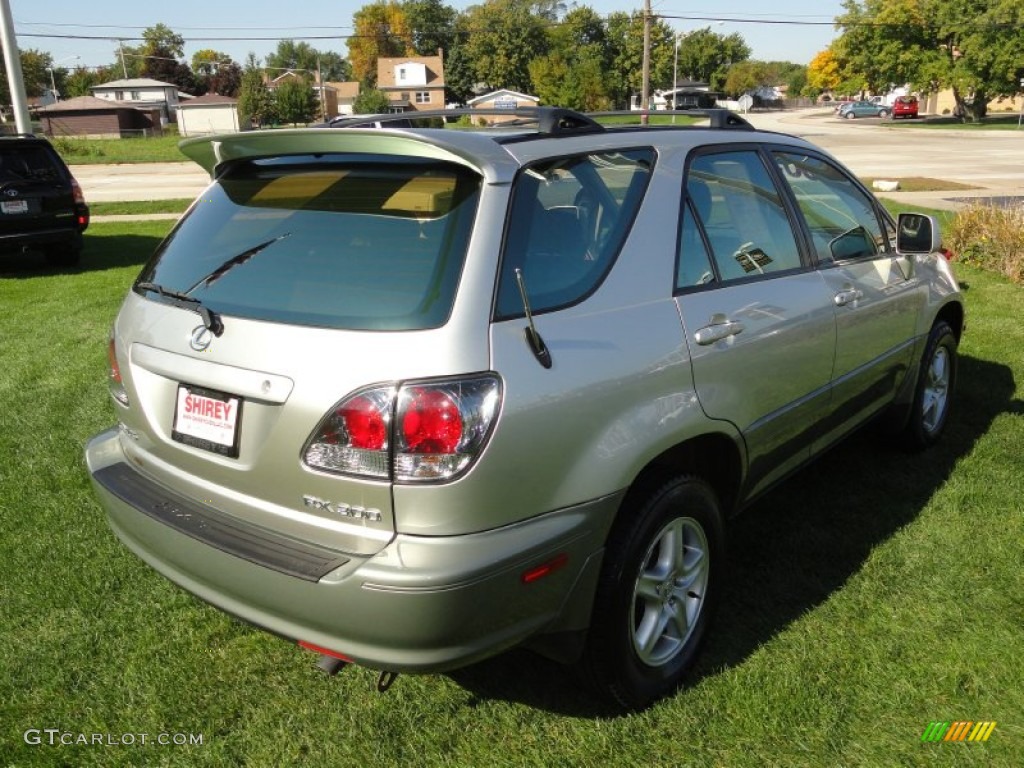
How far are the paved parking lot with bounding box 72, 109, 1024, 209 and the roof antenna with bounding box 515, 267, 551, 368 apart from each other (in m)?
14.9

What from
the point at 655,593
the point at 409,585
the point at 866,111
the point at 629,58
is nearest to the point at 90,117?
the point at 629,58

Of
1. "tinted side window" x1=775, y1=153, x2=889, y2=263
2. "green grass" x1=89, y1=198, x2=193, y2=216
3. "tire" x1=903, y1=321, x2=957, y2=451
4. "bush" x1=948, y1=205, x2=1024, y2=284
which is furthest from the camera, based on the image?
"green grass" x1=89, y1=198, x2=193, y2=216

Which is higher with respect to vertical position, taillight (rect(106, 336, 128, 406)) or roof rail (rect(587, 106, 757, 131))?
roof rail (rect(587, 106, 757, 131))

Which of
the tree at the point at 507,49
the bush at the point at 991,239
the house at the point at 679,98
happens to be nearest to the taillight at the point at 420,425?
the bush at the point at 991,239

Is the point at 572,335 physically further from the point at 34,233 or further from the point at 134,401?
the point at 34,233

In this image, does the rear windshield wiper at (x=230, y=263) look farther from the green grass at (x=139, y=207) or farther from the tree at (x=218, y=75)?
the tree at (x=218, y=75)

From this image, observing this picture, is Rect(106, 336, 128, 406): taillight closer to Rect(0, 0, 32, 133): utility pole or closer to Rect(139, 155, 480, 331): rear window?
Rect(139, 155, 480, 331): rear window

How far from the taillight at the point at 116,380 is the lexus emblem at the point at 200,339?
46cm

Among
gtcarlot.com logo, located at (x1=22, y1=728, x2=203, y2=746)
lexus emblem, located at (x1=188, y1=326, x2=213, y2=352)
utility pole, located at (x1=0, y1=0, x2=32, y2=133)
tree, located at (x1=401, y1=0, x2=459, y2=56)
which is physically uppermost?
tree, located at (x1=401, y1=0, x2=459, y2=56)

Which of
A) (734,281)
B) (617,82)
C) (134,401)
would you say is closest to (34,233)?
(134,401)

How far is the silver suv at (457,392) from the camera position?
206 centimetres

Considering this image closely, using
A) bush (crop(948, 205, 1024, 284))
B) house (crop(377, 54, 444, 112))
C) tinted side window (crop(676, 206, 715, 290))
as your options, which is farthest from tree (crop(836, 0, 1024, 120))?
tinted side window (crop(676, 206, 715, 290))

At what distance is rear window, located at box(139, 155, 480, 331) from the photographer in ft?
7.15

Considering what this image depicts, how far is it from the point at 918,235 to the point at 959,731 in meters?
2.41
